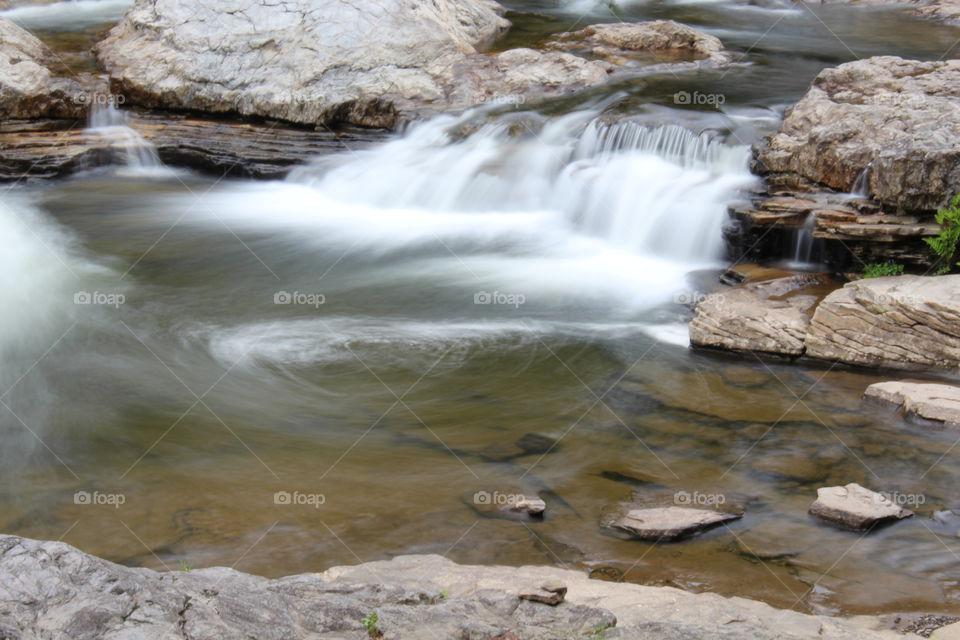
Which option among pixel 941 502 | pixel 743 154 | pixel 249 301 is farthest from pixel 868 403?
pixel 249 301

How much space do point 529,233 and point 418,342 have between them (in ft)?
11.2

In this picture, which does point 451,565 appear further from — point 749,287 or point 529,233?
point 529,233

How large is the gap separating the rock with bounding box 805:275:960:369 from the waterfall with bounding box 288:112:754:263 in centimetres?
244

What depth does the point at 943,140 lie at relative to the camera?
9.41m

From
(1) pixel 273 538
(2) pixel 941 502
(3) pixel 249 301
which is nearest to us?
(1) pixel 273 538

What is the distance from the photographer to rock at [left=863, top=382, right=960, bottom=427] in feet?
23.9

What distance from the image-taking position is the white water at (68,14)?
18516 millimetres
